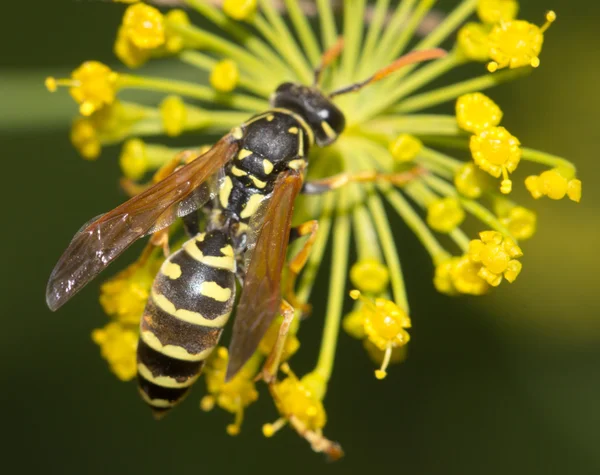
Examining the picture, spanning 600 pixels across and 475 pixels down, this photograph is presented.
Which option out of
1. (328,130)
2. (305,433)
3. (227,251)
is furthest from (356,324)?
(328,130)

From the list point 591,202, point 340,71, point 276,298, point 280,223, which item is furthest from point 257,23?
point 591,202

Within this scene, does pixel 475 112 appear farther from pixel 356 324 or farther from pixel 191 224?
pixel 191 224

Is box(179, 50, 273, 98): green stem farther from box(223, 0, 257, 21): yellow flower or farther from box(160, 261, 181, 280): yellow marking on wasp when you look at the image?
box(160, 261, 181, 280): yellow marking on wasp

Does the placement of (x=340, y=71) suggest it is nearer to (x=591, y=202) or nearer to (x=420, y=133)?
(x=420, y=133)

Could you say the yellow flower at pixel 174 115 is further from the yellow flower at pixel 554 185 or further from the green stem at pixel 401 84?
the yellow flower at pixel 554 185

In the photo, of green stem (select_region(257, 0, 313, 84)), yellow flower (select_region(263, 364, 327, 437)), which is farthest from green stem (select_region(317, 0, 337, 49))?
yellow flower (select_region(263, 364, 327, 437))

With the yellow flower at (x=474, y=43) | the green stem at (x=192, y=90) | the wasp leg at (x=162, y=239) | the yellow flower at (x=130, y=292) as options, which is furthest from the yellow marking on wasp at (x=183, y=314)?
the yellow flower at (x=474, y=43)
